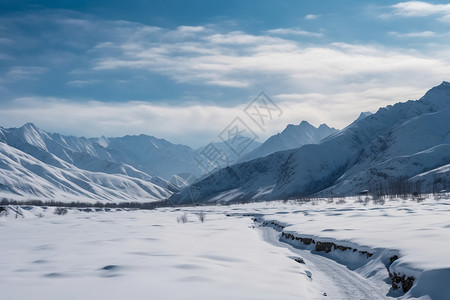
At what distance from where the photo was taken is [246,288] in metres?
15.6

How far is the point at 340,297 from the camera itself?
18.3 metres

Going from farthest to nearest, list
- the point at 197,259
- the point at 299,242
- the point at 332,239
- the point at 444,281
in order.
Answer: the point at 299,242, the point at 332,239, the point at 197,259, the point at 444,281

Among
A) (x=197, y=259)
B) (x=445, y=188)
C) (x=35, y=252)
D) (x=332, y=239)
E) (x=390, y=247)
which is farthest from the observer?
(x=445, y=188)

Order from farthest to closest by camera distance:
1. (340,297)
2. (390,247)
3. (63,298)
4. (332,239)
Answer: (332,239) → (390,247) → (340,297) → (63,298)

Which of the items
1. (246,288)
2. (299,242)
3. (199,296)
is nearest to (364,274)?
(246,288)

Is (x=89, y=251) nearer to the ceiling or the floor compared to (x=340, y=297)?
nearer to the ceiling

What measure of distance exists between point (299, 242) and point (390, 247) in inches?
611

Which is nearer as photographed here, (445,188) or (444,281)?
(444,281)

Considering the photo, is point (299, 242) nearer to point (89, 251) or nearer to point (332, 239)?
point (332, 239)

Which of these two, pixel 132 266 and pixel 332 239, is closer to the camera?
pixel 132 266

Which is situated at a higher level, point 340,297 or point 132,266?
point 132,266

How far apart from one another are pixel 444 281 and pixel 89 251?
1869cm

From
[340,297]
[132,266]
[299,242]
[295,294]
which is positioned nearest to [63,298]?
[132,266]

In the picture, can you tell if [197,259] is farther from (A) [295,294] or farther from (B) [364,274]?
(B) [364,274]
